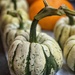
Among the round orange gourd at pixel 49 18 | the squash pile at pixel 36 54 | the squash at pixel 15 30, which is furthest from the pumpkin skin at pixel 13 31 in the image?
the round orange gourd at pixel 49 18

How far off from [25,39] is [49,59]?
0.40 feet

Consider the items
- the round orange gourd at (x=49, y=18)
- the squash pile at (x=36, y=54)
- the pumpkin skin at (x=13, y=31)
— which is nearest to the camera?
the squash pile at (x=36, y=54)

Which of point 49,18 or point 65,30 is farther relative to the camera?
point 49,18

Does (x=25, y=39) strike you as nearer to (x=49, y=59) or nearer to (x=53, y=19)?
(x=49, y=59)

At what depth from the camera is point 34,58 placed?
79 cm

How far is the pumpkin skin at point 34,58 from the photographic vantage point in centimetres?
79

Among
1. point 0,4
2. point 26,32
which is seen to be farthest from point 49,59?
point 0,4

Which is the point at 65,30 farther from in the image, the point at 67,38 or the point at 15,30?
the point at 15,30

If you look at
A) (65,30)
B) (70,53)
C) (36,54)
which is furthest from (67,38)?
(36,54)

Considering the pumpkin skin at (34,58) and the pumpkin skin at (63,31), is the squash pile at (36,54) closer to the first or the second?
the pumpkin skin at (34,58)

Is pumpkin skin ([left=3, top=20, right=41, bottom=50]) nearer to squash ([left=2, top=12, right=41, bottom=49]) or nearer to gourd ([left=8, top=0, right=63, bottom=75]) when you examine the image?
squash ([left=2, top=12, right=41, bottom=49])

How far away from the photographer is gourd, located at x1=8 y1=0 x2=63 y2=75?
0.79 metres

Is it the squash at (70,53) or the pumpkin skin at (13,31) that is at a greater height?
the pumpkin skin at (13,31)

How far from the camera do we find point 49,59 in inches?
31.8
